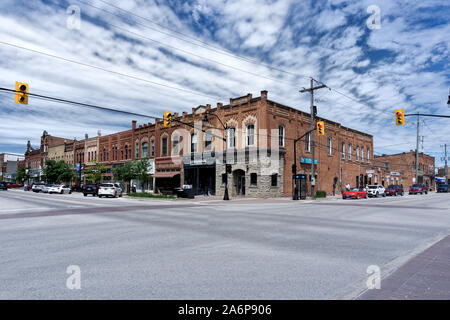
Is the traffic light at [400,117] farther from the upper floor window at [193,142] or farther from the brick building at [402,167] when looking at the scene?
the brick building at [402,167]

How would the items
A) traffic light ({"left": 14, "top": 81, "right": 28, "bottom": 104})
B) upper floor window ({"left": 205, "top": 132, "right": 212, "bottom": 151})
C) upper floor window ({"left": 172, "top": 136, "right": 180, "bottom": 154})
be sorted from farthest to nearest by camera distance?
1. upper floor window ({"left": 172, "top": 136, "right": 180, "bottom": 154})
2. upper floor window ({"left": 205, "top": 132, "right": 212, "bottom": 151})
3. traffic light ({"left": 14, "top": 81, "right": 28, "bottom": 104})

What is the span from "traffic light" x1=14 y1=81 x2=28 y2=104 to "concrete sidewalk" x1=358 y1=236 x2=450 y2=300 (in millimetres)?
14777

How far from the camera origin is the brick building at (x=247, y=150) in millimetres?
31766

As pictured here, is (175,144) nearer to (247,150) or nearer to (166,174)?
(166,174)

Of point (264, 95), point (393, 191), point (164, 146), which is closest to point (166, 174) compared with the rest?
point (164, 146)

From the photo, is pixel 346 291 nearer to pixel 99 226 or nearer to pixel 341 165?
pixel 99 226

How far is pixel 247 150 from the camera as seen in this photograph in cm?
3234

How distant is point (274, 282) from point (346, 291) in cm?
105

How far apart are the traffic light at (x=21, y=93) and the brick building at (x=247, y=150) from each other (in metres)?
18.6

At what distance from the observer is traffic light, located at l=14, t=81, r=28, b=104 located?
1308 centimetres

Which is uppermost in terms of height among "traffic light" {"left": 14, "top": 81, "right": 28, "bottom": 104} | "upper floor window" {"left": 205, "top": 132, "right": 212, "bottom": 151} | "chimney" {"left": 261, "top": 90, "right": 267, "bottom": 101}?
"chimney" {"left": 261, "top": 90, "right": 267, "bottom": 101}

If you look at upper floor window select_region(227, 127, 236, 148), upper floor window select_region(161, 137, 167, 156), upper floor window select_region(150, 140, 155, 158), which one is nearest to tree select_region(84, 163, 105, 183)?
upper floor window select_region(150, 140, 155, 158)

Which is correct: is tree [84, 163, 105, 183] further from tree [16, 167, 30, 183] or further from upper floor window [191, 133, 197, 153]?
tree [16, 167, 30, 183]

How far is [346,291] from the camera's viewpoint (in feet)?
14.3
